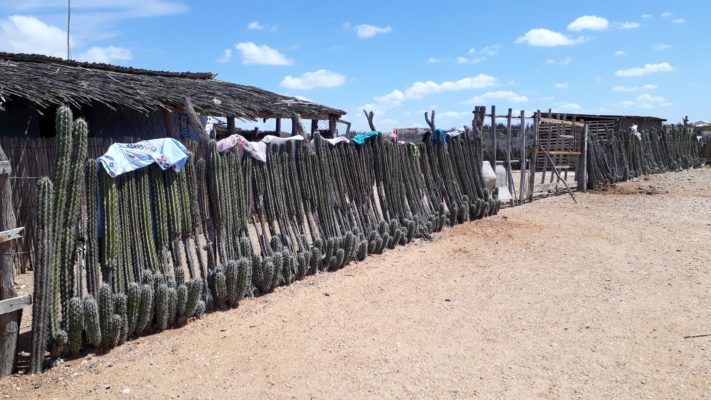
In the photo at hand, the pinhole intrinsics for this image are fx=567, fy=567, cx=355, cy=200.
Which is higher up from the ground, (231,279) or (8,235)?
(8,235)

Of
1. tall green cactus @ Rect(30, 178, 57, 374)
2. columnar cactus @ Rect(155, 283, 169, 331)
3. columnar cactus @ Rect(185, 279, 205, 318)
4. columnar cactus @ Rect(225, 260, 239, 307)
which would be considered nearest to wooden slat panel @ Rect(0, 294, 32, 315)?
tall green cactus @ Rect(30, 178, 57, 374)

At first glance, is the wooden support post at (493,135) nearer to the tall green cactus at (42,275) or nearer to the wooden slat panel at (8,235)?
the tall green cactus at (42,275)

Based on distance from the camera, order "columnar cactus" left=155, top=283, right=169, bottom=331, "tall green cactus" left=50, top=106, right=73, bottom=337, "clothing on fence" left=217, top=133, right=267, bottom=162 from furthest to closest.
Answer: "clothing on fence" left=217, top=133, right=267, bottom=162 → "columnar cactus" left=155, top=283, right=169, bottom=331 → "tall green cactus" left=50, top=106, right=73, bottom=337

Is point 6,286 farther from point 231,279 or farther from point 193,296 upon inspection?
point 231,279

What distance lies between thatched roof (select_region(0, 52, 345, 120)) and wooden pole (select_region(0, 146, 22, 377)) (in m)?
5.06

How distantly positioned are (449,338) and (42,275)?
332 centimetres

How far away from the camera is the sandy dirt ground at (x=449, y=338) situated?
4.05 meters

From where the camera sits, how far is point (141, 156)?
16.7 feet

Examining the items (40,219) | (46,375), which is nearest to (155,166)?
(40,219)

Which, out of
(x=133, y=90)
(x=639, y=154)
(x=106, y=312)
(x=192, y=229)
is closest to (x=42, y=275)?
(x=106, y=312)

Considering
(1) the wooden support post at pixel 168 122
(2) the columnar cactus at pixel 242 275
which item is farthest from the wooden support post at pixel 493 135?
(2) the columnar cactus at pixel 242 275

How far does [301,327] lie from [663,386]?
9.78 ft

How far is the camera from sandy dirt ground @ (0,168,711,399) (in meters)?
4.05

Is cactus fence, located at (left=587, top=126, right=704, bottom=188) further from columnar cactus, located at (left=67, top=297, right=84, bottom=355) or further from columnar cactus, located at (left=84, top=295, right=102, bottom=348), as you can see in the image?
columnar cactus, located at (left=67, top=297, right=84, bottom=355)
